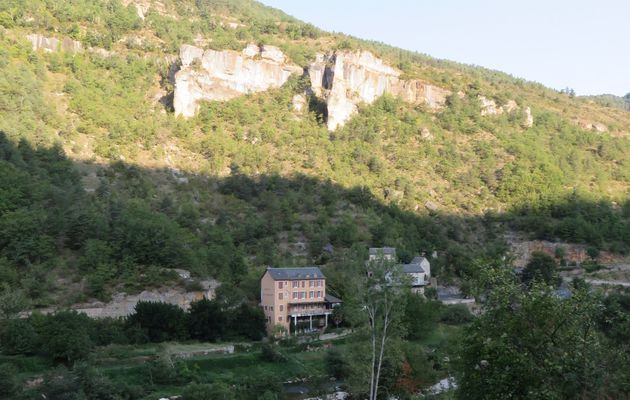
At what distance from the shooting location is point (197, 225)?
191ft

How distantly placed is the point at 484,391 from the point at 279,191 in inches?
2388

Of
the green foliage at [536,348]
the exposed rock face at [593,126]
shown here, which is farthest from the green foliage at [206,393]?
the exposed rock face at [593,126]

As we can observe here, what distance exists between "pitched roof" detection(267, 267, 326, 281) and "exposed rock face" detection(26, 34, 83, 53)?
60.8m

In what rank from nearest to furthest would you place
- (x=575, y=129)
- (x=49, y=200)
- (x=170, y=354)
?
1. (x=170, y=354)
2. (x=49, y=200)
3. (x=575, y=129)

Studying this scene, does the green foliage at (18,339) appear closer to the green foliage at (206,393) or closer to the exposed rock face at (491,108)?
the green foliage at (206,393)

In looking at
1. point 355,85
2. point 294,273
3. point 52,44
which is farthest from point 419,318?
point 52,44

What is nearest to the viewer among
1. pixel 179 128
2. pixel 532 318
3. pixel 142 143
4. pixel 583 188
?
pixel 532 318

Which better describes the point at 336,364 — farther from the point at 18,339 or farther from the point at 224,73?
the point at 224,73

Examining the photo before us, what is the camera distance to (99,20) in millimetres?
99250

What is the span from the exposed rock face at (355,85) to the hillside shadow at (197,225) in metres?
22.2

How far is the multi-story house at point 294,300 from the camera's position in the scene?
1757 inches

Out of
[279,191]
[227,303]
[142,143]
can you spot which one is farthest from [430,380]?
[142,143]

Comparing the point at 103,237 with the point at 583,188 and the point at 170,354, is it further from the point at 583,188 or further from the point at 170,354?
the point at 583,188

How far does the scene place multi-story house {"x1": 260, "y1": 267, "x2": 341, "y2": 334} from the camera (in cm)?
4462
